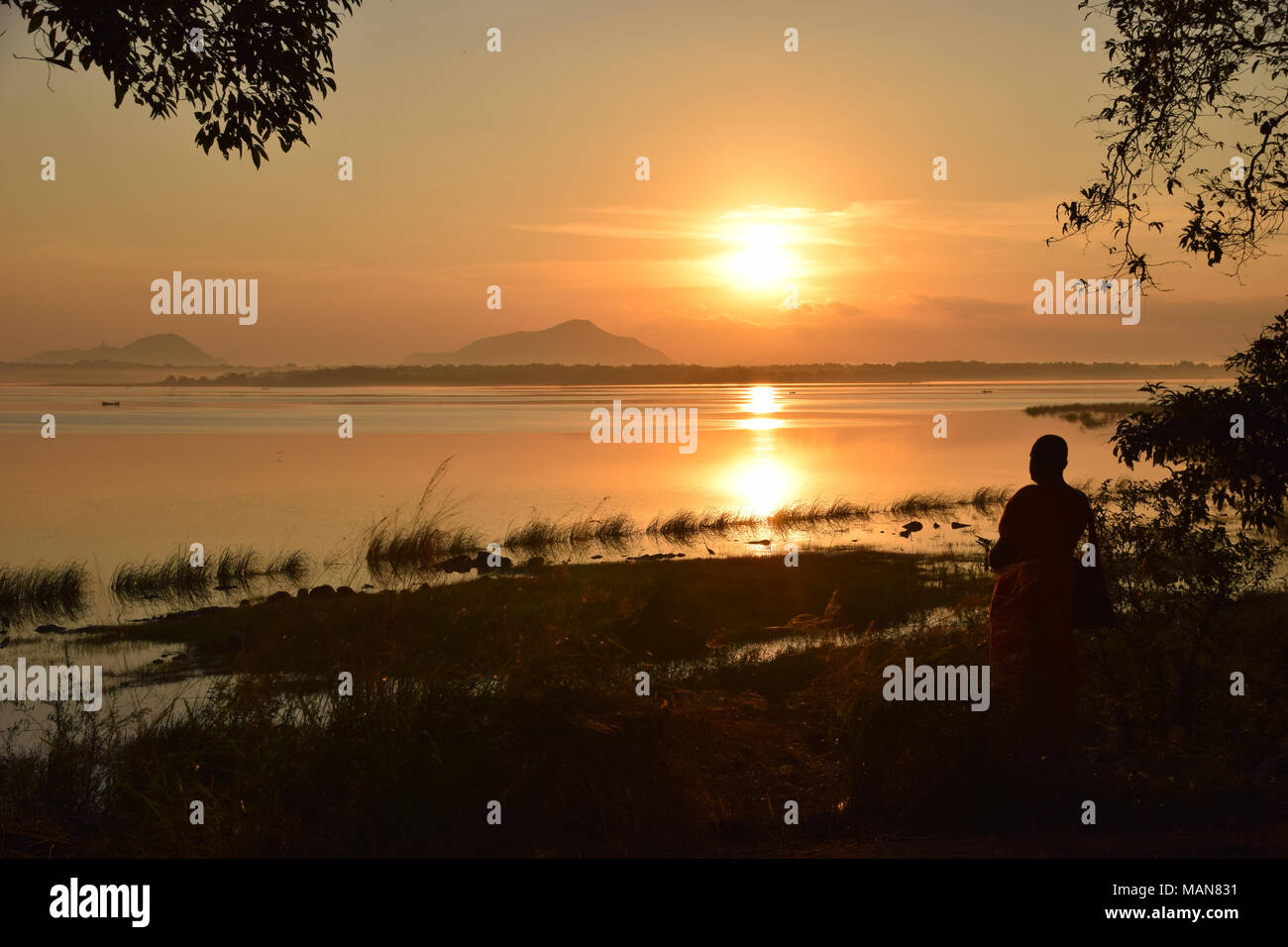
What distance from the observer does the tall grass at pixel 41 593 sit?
21656 millimetres

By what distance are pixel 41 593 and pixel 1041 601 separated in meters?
21.9

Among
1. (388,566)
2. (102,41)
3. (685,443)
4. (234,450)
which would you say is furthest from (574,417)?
(102,41)

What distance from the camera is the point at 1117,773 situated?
7566 millimetres

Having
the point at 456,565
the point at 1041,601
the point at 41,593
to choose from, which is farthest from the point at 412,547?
the point at 1041,601

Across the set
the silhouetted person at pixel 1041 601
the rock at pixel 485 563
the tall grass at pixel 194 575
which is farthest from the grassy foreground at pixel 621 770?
the rock at pixel 485 563

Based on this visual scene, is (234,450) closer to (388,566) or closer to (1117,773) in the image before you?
(388,566)

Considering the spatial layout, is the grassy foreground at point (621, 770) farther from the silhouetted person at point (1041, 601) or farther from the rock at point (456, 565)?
the rock at point (456, 565)

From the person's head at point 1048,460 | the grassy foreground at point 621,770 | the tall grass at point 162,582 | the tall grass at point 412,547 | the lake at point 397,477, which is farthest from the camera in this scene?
the lake at point 397,477

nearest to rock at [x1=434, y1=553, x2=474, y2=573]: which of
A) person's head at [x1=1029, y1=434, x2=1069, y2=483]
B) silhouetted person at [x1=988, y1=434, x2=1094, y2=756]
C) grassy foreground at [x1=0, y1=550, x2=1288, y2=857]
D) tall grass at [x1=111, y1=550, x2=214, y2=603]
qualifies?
tall grass at [x1=111, y1=550, x2=214, y2=603]

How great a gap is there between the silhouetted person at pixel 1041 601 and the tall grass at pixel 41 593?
19.8 metres

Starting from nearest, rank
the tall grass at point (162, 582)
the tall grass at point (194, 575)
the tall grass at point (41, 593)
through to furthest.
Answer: the tall grass at point (41, 593)
the tall grass at point (162, 582)
the tall grass at point (194, 575)

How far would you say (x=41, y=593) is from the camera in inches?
894

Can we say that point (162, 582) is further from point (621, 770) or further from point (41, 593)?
point (621, 770)

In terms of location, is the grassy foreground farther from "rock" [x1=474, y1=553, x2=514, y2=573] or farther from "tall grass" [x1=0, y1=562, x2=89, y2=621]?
"rock" [x1=474, y1=553, x2=514, y2=573]
